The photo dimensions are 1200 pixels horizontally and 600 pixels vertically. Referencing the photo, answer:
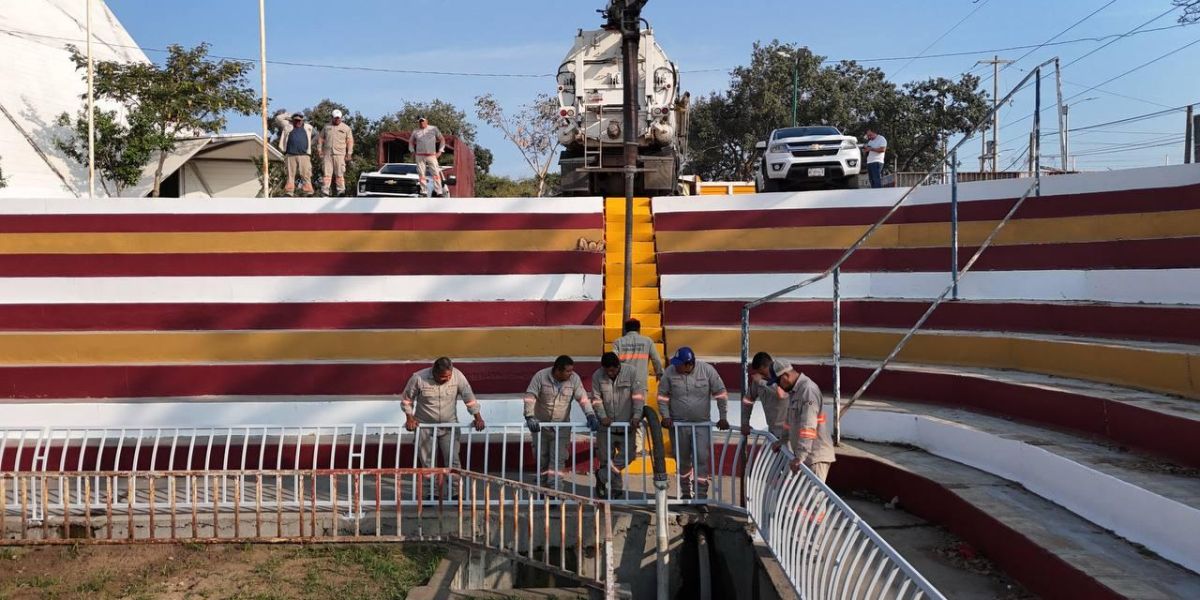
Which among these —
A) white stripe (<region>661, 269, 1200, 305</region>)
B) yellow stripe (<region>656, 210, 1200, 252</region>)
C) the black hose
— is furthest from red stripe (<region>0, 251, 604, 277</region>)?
the black hose

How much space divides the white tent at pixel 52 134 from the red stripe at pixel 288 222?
52.0 feet

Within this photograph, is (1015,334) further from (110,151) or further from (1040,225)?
(110,151)

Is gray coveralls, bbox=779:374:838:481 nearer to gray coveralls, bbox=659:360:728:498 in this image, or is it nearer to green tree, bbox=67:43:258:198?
gray coveralls, bbox=659:360:728:498

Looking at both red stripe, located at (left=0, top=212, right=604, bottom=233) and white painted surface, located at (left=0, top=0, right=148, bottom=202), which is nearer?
red stripe, located at (left=0, top=212, right=604, bottom=233)

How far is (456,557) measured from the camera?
7.70 m

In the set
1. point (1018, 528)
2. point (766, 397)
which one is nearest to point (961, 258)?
point (766, 397)

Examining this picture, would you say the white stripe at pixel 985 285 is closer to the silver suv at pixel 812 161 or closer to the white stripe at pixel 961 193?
the white stripe at pixel 961 193

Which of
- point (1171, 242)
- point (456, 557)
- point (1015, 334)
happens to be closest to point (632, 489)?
point (456, 557)

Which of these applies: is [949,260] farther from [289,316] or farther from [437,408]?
[289,316]

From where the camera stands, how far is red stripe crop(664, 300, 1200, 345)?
8.67 meters

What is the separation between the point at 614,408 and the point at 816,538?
338 centimetres

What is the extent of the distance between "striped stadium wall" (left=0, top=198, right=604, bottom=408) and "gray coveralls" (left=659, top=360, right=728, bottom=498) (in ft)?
8.01

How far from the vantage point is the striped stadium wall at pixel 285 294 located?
1091cm

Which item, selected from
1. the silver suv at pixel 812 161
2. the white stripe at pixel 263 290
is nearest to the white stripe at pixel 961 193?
the white stripe at pixel 263 290
